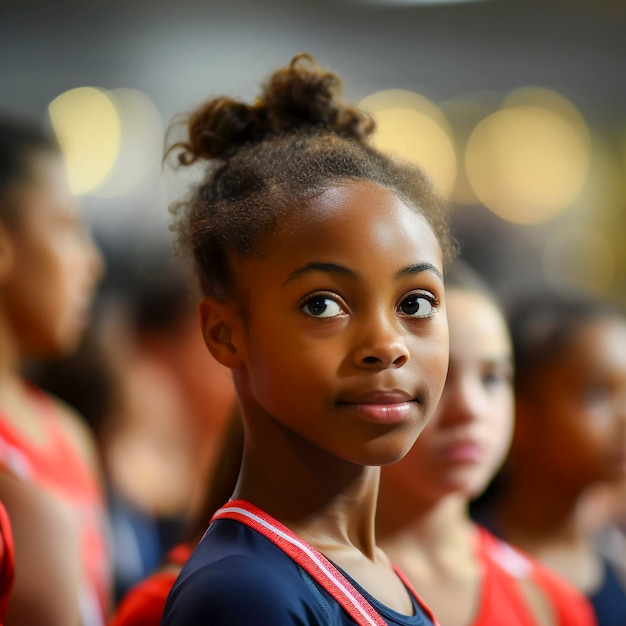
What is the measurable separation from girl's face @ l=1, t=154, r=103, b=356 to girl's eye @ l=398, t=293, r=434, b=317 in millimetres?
840

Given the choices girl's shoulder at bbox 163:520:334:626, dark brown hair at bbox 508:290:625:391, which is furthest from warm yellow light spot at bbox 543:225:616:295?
girl's shoulder at bbox 163:520:334:626

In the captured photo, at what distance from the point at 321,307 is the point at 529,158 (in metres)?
4.11

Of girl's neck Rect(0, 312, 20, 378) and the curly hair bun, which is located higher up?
the curly hair bun

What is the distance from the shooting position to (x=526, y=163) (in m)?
4.67

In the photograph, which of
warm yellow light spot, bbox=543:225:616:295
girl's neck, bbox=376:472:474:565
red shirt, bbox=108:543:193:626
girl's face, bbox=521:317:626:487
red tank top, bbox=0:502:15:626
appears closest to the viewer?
red tank top, bbox=0:502:15:626

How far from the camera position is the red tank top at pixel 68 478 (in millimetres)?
1270

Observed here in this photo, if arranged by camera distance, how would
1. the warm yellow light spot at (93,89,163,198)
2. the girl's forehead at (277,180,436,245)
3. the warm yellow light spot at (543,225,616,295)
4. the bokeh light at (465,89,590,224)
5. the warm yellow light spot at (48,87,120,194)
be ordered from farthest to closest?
the warm yellow light spot at (543,225,616,295) < the bokeh light at (465,89,590,224) < the warm yellow light spot at (93,89,163,198) < the warm yellow light spot at (48,87,120,194) < the girl's forehead at (277,180,436,245)

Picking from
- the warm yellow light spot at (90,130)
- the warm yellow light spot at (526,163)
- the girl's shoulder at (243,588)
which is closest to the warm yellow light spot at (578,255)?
the warm yellow light spot at (526,163)

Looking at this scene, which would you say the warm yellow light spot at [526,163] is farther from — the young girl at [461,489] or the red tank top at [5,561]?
the red tank top at [5,561]

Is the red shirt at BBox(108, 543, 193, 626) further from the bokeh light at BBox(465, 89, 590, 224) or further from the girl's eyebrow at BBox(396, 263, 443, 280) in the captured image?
the bokeh light at BBox(465, 89, 590, 224)

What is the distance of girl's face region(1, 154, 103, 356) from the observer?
1.45 metres

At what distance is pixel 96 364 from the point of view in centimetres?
216

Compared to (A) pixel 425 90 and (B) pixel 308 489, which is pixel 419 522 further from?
(A) pixel 425 90

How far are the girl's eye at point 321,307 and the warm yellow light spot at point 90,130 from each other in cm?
320
